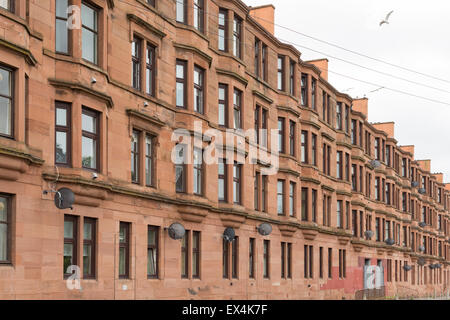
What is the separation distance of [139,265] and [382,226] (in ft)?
122

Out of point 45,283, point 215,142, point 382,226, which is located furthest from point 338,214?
point 45,283

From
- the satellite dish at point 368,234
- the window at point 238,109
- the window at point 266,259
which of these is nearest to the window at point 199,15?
the window at point 238,109

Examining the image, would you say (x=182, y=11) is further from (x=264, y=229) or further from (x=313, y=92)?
(x=313, y=92)

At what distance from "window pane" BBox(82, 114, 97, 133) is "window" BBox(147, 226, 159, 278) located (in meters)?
5.06

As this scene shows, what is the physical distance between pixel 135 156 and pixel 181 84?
174 inches

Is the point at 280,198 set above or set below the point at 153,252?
above

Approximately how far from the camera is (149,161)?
2561 cm

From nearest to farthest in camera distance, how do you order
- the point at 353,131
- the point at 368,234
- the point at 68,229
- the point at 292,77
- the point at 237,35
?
the point at 68,229
the point at 237,35
the point at 292,77
the point at 368,234
the point at 353,131

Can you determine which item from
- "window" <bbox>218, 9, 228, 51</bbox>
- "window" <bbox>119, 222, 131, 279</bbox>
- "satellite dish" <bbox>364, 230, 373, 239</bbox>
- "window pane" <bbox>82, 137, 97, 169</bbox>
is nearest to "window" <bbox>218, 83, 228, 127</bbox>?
"window" <bbox>218, 9, 228, 51</bbox>

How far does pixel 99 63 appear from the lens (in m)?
22.2

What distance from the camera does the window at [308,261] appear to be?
1598 inches

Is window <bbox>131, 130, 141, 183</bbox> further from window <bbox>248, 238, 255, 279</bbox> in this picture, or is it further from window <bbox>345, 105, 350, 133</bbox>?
window <bbox>345, 105, 350, 133</bbox>

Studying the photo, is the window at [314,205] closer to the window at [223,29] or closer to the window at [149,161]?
the window at [223,29]

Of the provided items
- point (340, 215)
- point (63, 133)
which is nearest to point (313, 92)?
point (340, 215)
